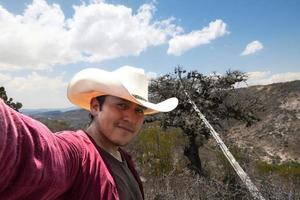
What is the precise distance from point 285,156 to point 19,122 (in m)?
45.9

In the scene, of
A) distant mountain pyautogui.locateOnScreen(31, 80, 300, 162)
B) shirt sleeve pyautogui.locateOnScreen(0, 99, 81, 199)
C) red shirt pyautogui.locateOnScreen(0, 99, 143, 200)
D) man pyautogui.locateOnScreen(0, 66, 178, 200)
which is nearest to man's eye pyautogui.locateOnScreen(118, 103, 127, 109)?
man pyautogui.locateOnScreen(0, 66, 178, 200)

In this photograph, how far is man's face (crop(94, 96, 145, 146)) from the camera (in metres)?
1.84

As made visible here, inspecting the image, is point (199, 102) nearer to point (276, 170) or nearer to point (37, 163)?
point (276, 170)

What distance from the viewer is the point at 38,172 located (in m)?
0.94

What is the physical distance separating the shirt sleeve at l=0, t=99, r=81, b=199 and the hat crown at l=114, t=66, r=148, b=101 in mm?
911

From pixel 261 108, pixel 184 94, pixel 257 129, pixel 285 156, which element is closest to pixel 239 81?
pixel 261 108

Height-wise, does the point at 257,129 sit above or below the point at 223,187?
below

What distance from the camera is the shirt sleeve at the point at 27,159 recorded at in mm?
852

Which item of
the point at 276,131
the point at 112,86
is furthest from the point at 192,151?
the point at 276,131

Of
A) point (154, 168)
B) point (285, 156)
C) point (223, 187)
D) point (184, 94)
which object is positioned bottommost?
point (285, 156)

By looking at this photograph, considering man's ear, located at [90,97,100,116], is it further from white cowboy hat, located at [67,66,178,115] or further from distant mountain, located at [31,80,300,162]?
distant mountain, located at [31,80,300,162]

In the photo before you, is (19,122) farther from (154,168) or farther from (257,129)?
(257,129)

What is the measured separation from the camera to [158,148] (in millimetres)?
22984

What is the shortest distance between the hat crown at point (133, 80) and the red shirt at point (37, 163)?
652 mm
